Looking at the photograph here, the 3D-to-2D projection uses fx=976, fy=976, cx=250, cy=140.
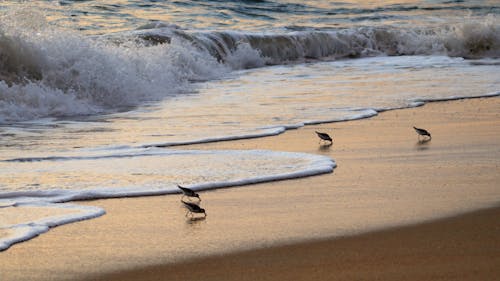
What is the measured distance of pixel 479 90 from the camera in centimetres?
1457

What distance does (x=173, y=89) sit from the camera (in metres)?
16.3

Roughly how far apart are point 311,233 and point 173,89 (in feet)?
36.6

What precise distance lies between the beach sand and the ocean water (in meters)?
0.32

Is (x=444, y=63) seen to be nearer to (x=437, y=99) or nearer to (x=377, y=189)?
(x=437, y=99)

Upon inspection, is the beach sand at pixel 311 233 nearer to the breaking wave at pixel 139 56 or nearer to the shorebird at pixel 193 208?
the shorebird at pixel 193 208

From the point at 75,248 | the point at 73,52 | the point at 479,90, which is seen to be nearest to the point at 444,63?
the point at 479,90

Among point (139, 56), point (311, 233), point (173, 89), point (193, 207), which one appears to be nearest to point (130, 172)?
point (193, 207)

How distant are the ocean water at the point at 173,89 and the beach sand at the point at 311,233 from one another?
12.5 inches

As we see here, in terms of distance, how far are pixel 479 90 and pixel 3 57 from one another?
7072 mm

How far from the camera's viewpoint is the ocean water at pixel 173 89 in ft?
23.8

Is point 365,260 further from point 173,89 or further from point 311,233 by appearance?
point 173,89

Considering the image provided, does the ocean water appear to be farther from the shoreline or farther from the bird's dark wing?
the shoreline

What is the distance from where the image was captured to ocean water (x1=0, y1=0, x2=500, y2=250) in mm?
7266

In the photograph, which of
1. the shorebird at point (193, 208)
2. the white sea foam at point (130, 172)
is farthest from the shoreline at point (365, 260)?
the white sea foam at point (130, 172)
